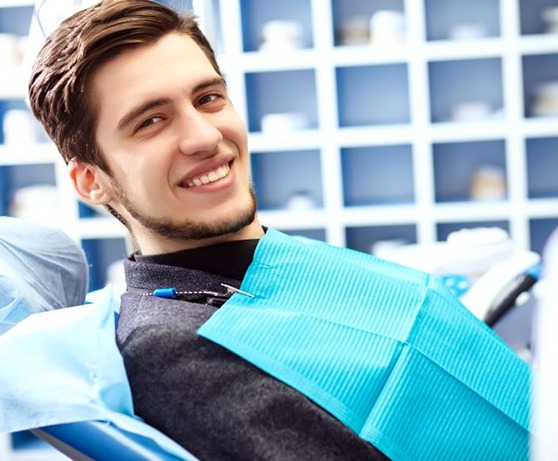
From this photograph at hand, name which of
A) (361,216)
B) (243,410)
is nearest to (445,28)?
(361,216)

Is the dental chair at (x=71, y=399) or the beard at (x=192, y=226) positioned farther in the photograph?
the beard at (x=192, y=226)

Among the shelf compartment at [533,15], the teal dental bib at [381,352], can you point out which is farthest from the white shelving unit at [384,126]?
the teal dental bib at [381,352]

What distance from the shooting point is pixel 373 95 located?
360 cm

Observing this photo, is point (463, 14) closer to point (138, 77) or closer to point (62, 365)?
point (138, 77)

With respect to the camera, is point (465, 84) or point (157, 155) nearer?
point (157, 155)

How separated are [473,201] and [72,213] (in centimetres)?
159

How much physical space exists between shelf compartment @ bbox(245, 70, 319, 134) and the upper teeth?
7.78ft

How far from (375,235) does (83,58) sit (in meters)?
2.60

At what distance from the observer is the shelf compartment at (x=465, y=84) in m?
3.50

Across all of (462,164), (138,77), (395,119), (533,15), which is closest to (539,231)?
(462,164)

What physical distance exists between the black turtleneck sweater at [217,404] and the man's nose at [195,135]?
0.25 meters

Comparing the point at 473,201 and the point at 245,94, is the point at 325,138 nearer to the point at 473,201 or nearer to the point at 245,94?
the point at 245,94

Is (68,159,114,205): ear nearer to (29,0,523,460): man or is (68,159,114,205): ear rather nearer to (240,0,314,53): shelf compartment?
(29,0,523,460): man

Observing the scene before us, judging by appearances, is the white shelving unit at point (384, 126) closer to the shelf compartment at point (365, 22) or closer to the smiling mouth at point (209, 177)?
the shelf compartment at point (365, 22)
